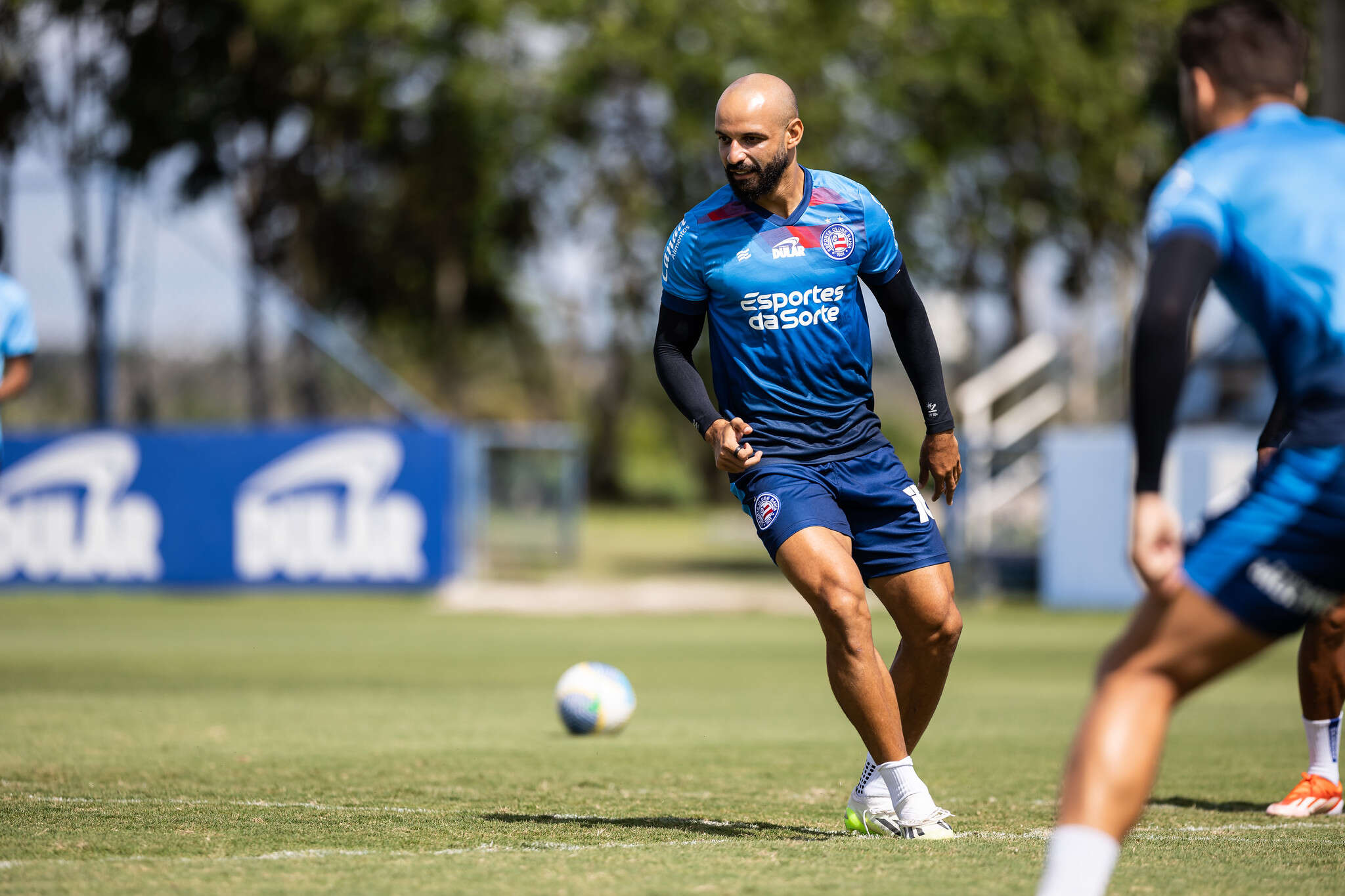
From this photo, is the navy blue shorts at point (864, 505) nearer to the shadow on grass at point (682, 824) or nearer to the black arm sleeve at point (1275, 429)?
the shadow on grass at point (682, 824)

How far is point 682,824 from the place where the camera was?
223 inches

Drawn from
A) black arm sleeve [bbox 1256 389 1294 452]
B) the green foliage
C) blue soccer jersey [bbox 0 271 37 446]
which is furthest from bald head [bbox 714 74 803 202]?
the green foliage

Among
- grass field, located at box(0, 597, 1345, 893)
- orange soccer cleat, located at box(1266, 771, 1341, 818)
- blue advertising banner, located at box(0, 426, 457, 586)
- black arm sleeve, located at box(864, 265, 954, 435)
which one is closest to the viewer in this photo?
grass field, located at box(0, 597, 1345, 893)

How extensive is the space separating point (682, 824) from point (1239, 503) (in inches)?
111

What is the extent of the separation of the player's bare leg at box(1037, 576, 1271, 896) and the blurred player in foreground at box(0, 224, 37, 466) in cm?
680

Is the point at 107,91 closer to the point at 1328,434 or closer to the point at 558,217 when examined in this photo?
the point at 558,217

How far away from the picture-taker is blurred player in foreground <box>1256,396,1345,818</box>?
239 inches

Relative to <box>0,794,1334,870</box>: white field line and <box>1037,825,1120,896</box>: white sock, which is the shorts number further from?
<box>1037,825,1120,896</box>: white sock

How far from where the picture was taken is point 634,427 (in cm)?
7956

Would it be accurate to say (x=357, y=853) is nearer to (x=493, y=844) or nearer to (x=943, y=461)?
(x=493, y=844)

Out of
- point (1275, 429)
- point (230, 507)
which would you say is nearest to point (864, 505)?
point (1275, 429)

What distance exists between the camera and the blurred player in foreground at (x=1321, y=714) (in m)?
6.06

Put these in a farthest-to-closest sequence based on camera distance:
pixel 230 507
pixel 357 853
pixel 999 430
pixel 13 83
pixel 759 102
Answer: pixel 13 83, pixel 999 430, pixel 230 507, pixel 759 102, pixel 357 853

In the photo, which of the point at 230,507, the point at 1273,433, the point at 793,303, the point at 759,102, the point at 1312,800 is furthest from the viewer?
the point at 230,507
